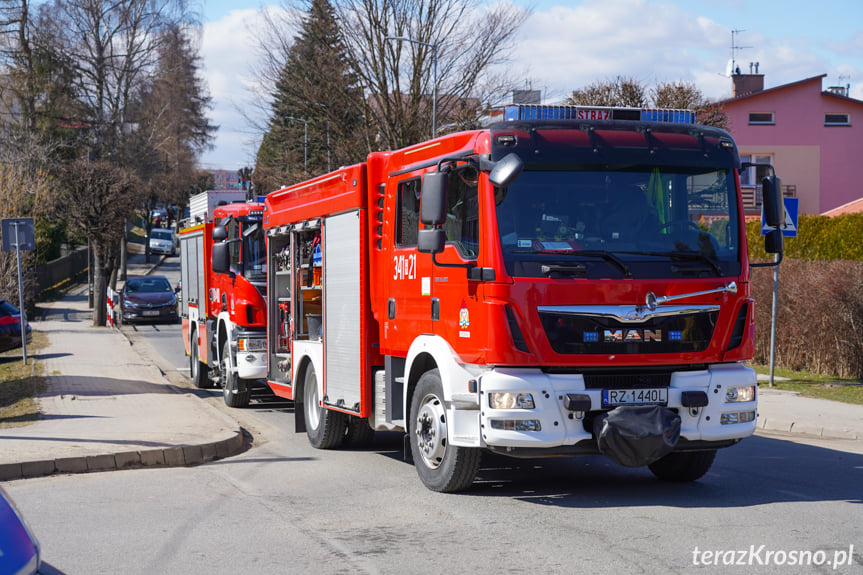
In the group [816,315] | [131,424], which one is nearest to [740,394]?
[131,424]

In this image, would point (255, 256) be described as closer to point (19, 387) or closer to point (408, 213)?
point (19, 387)

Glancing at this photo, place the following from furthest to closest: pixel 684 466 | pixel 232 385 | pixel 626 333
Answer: pixel 232 385 < pixel 684 466 < pixel 626 333

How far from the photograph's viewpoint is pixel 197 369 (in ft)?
59.2

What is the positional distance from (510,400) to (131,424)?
6412mm

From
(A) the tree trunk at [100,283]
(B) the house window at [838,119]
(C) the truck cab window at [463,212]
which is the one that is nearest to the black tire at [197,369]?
(C) the truck cab window at [463,212]

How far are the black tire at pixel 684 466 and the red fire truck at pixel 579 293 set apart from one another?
0.02 metres

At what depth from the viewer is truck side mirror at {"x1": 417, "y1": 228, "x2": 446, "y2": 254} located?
777cm

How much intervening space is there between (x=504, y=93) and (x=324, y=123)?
6.06 m

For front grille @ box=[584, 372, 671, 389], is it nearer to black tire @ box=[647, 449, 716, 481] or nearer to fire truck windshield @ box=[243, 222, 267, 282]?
black tire @ box=[647, 449, 716, 481]

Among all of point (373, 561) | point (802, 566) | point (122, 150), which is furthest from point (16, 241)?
point (122, 150)

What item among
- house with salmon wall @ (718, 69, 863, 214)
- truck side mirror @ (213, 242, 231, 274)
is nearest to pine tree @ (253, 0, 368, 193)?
truck side mirror @ (213, 242, 231, 274)

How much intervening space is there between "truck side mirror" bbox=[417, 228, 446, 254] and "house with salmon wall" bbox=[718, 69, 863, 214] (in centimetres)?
4276

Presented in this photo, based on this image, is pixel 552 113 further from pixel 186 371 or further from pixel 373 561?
pixel 186 371

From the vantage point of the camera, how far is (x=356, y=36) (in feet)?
104
